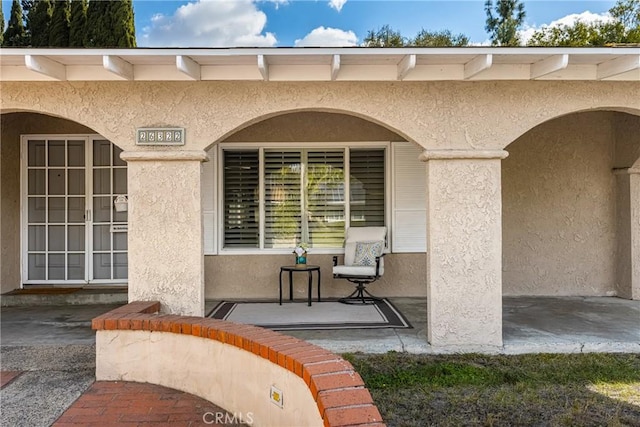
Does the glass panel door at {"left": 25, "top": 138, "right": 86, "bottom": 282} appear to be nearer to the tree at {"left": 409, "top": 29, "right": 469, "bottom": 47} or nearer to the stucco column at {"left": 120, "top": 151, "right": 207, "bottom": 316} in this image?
the stucco column at {"left": 120, "top": 151, "right": 207, "bottom": 316}

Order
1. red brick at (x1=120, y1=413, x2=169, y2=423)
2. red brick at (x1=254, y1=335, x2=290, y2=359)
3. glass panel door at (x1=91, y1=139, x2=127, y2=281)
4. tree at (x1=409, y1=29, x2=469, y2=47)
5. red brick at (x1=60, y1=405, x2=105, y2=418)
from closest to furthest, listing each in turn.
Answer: red brick at (x1=254, y1=335, x2=290, y2=359), red brick at (x1=120, y1=413, x2=169, y2=423), red brick at (x1=60, y1=405, x2=105, y2=418), glass panel door at (x1=91, y1=139, x2=127, y2=281), tree at (x1=409, y1=29, x2=469, y2=47)

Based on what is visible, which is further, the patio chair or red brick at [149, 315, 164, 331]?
the patio chair

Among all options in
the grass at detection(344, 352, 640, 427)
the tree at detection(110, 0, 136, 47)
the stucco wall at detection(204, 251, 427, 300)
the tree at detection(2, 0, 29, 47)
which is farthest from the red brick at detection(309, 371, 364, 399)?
the tree at detection(2, 0, 29, 47)

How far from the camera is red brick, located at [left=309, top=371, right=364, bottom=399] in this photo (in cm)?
220

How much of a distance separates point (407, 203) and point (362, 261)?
130cm

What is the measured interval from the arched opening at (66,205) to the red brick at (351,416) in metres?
6.40

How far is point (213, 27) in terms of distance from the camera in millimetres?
21875

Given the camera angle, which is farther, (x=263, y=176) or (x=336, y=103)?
(x=263, y=176)

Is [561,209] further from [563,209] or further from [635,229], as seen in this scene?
[635,229]

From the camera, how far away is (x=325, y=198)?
7555mm

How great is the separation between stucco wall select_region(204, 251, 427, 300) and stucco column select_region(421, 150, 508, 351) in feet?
8.65

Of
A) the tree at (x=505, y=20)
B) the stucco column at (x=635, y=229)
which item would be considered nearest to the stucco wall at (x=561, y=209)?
the stucco column at (x=635, y=229)

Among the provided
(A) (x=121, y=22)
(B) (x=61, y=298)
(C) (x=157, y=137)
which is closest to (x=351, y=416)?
(C) (x=157, y=137)

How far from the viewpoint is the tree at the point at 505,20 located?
20.7m
